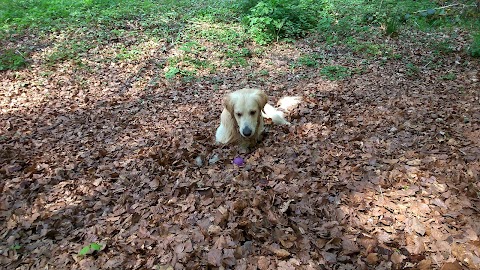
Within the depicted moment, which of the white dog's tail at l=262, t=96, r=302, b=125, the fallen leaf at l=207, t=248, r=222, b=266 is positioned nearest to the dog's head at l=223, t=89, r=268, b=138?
the white dog's tail at l=262, t=96, r=302, b=125

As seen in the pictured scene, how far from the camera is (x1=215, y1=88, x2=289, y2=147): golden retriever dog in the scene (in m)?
5.27

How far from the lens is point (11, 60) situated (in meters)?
8.66

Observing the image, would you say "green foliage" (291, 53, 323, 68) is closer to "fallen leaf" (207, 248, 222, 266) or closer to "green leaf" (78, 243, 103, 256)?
"fallen leaf" (207, 248, 222, 266)

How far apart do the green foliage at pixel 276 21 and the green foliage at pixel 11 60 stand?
6834 mm

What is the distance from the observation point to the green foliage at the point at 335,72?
8.10 metres

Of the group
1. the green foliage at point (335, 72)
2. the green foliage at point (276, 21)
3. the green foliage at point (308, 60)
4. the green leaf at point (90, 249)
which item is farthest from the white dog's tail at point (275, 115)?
the green foliage at point (276, 21)

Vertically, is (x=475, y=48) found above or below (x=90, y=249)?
above

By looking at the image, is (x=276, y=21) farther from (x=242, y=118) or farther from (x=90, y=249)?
(x=90, y=249)

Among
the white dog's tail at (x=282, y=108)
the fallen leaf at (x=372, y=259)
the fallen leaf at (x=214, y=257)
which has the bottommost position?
the white dog's tail at (x=282, y=108)

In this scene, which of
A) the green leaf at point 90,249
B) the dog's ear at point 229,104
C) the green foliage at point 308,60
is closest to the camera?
the green leaf at point 90,249

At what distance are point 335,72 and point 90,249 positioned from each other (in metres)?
7.09

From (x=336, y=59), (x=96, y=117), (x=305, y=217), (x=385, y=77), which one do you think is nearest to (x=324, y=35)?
(x=336, y=59)

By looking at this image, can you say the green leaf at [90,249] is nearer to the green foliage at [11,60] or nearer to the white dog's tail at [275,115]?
the white dog's tail at [275,115]

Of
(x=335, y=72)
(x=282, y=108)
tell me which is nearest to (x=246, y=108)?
(x=282, y=108)
